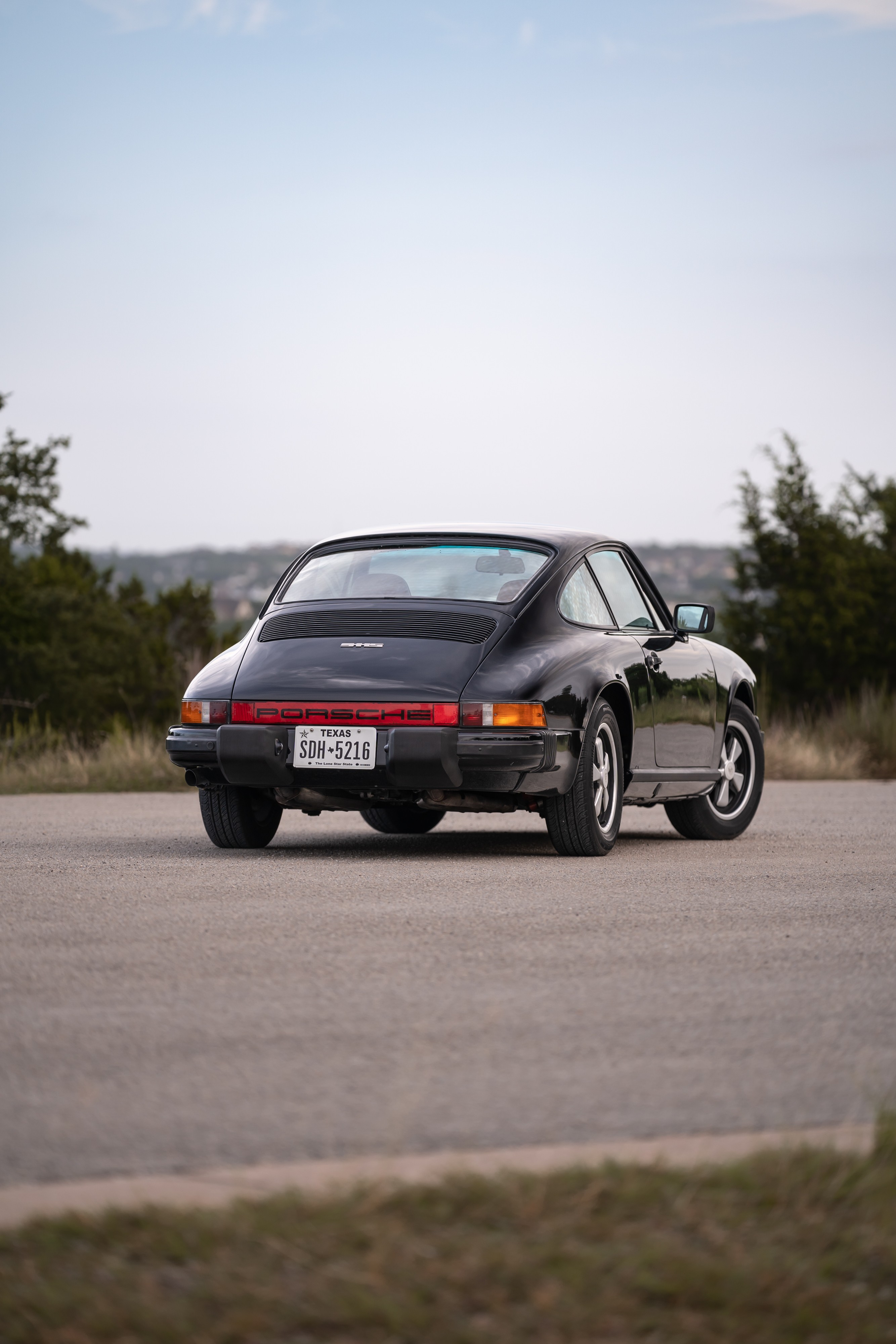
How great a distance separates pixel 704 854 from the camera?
10016mm

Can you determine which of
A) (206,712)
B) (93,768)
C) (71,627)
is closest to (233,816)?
(206,712)

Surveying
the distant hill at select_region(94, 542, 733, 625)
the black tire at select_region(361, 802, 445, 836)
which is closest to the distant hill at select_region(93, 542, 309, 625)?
the distant hill at select_region(94, 542, 733, 625)

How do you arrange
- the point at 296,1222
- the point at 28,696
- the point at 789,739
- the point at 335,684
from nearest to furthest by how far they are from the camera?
the point at 296,1222
the point at 335,684
the point at 789,739
the point at 28,696

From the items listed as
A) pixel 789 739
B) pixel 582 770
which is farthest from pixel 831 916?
pixel 789 739

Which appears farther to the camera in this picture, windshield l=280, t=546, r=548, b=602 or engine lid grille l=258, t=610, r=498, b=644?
windshield l=280, t=546, r=548, b=602

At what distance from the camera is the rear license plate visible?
8.91 m

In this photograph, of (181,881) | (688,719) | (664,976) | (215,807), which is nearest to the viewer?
(664,976)

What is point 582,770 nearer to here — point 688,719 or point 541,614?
point 541,614

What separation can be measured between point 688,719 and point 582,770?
1695 mm

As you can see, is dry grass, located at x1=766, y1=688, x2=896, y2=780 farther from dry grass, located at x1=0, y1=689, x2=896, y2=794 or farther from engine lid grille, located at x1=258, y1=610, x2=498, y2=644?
engine lid grille, located at x1=258, y1=610, x2=498, y2=644

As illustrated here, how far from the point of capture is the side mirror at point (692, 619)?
1102cm

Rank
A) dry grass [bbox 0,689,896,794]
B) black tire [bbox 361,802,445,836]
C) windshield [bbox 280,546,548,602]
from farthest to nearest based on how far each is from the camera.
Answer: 1. dry grass [bbox 0,689,896,794]
2. black tire [bbox 361,802,445,836]
3. windshield [bbox 280,546,548,602]

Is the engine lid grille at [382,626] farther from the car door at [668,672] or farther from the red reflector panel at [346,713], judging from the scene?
the car door at [668,672]

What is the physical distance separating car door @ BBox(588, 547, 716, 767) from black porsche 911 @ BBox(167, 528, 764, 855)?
2 centimetres
